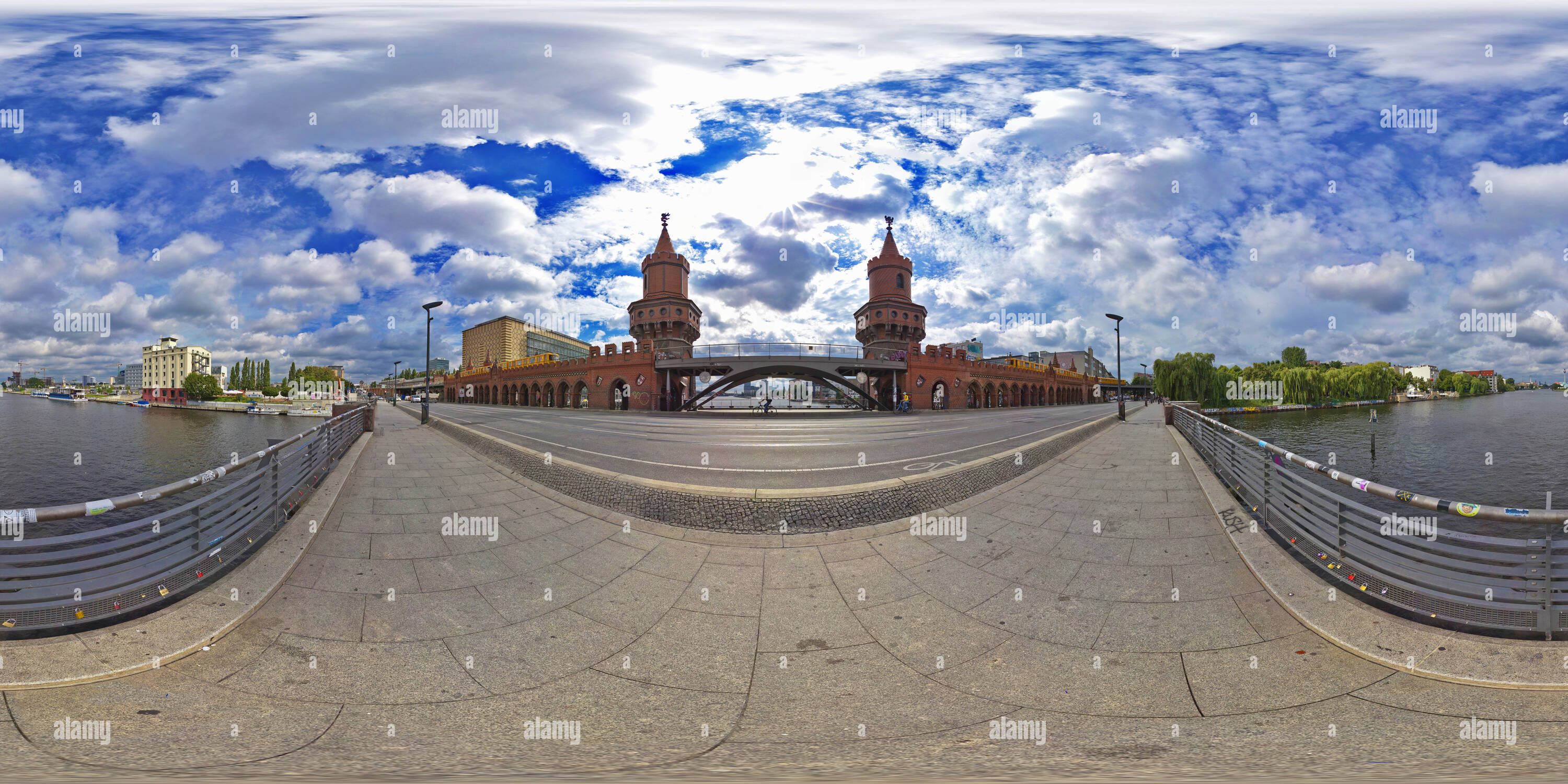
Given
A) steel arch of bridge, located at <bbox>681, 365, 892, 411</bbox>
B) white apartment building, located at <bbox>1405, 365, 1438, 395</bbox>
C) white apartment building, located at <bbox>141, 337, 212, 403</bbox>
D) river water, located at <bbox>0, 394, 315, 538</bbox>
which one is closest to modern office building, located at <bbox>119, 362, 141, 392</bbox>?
white apartment building, located at <bbox>141, 337, 212, 403</bbox>

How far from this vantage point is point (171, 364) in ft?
422

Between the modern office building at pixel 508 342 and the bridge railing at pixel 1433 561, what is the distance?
5408 inches

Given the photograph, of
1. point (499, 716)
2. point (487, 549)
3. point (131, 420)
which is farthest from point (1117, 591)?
point (131, 420)

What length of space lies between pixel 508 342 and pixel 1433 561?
14685 centimetres

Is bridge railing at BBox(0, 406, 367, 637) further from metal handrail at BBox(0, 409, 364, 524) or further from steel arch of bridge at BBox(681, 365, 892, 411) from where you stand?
steel arch of bridge at BBox(681, 365, 892, 411)

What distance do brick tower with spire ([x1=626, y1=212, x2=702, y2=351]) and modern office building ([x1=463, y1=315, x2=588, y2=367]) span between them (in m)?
79.8

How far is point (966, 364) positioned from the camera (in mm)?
54531
